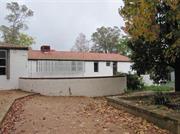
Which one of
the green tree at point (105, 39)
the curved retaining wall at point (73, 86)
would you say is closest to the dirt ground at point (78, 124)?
the curved retaining wall at point (73, 86)

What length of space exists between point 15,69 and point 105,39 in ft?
195

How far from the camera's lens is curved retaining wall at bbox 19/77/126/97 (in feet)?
64.8

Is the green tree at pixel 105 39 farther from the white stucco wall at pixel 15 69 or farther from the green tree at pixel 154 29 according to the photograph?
the green tree at pixel 154 29

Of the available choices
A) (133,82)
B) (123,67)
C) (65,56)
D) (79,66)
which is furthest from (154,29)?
(123,67)

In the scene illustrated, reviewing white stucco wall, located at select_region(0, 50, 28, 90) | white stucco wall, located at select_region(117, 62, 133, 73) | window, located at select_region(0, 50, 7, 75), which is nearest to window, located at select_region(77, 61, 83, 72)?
white stucco wall, located at select_region(117, 62, 133, 73)

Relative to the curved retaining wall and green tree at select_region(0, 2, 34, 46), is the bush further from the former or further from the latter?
green tree at select_region(0, 2, 34, 46)

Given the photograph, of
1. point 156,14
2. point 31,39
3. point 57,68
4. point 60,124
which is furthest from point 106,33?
point 60,124

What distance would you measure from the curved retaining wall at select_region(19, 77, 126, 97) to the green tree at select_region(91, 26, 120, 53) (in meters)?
56.9

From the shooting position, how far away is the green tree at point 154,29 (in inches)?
491

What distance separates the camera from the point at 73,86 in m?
19.9

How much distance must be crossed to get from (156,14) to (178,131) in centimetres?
724

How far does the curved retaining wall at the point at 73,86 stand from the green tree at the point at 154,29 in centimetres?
484

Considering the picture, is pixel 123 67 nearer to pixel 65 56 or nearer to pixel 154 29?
pixel 65 56

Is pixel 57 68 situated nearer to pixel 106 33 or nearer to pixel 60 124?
pixel 60 124
